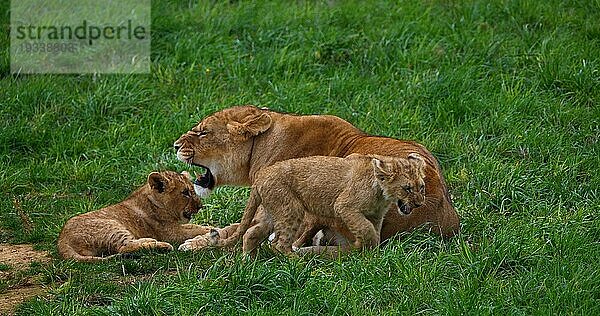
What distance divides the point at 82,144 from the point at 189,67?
1.56 metres

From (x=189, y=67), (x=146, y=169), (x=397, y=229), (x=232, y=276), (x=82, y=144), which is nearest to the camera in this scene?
(x=232, y=276)

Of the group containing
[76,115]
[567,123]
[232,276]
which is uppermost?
[232,276]

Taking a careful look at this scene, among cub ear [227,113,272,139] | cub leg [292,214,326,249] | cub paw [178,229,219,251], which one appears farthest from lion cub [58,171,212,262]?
cub leg [292,214,326,249]

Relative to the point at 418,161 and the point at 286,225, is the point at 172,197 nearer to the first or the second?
the point at 286,225

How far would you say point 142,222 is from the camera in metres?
8.00

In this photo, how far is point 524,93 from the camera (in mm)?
10430

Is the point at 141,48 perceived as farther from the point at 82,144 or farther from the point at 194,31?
the point at 82,144

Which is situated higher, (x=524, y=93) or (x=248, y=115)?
(x=248, y=115)

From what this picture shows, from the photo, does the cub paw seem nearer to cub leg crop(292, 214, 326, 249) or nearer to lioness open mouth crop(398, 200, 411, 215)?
cub leg crop(292, 214, 326, 249)

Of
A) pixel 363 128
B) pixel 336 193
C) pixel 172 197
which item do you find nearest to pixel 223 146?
pixel 172 197

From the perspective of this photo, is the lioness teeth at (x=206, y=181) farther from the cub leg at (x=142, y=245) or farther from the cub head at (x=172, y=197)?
the cub leg at (x=142, y=245)

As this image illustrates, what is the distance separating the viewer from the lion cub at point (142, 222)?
299 inches

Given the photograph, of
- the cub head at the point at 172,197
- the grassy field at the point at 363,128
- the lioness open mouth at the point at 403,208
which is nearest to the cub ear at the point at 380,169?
the lioness open mouth at the point at 403,208

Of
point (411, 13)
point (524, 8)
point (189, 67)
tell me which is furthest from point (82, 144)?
point (524, 8)
